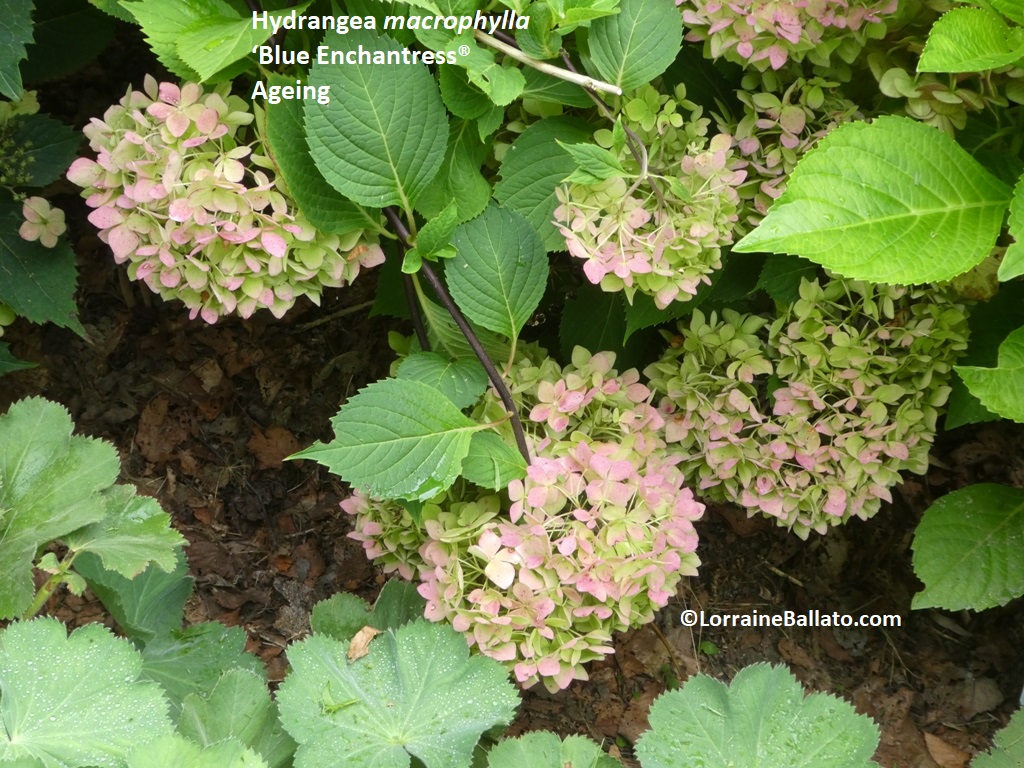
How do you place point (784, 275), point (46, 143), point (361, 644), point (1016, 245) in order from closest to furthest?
point (1016, 245) → point (361, 644) → point (784, 275) → point (46, 143)

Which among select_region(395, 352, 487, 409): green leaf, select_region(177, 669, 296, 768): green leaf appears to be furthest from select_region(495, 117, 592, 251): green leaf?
select_region(177, 669, 296, 768): green leaf

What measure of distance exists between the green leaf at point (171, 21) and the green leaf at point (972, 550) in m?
1.15

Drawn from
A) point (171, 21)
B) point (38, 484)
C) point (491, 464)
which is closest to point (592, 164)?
point (491, 464)

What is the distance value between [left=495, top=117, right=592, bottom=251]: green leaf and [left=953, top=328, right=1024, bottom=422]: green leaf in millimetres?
499

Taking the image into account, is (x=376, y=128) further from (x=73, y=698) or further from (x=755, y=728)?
(x=755, y=728)

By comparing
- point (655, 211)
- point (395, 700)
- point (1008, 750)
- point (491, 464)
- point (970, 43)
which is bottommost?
point (1008, 750)

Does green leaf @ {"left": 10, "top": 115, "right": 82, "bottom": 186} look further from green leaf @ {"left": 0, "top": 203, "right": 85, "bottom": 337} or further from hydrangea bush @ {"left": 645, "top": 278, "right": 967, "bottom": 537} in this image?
hydrangea bush @ {"left": 645, "top": 278, "right": 967, "bottom": 537}

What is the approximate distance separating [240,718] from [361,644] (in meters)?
0.16

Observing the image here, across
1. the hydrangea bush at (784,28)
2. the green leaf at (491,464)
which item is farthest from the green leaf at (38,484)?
the hydrangea bush at (784,28)

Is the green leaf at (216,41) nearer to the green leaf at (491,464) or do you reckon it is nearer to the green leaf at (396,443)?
Answer: the green leaf at (396,443)

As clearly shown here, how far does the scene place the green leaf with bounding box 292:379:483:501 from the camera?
3.40ft

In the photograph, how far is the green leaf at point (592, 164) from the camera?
1066 millimetres

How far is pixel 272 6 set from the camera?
46.5 inches

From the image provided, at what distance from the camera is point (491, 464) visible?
1121 millimetres
